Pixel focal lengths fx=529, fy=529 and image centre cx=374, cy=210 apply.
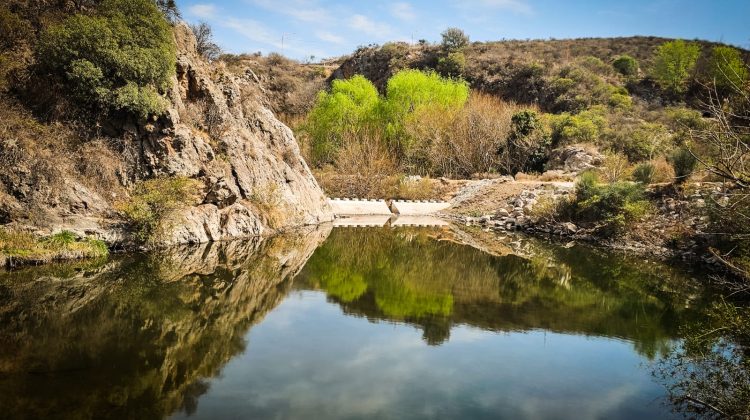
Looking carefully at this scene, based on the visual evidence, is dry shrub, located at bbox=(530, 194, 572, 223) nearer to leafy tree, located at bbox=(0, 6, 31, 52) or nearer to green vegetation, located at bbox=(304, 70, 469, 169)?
green vegetation, located at bbox=(304, 70, 469, 169)

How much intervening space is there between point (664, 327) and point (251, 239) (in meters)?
15.3

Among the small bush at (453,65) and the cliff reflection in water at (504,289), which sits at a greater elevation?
the small bush at (453,65)

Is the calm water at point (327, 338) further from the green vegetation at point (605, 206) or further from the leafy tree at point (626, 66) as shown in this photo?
the leafy tree at point (626, 66)

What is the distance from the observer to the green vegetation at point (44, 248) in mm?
14242

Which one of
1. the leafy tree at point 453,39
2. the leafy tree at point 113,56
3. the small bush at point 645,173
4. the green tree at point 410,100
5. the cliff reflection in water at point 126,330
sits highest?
the leafy tree at point 453,39

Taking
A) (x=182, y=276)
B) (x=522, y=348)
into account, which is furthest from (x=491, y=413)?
(x=182, y=276)

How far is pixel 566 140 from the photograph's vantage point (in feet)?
147

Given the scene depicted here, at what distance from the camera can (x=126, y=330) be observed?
1020 centimetres

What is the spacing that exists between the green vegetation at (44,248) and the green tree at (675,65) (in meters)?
70.5

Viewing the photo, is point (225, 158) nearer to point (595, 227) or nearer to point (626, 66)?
point (595, 227)

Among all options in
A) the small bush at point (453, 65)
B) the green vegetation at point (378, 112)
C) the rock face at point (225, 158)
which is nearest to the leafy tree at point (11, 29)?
the rock face at point (225, 158)

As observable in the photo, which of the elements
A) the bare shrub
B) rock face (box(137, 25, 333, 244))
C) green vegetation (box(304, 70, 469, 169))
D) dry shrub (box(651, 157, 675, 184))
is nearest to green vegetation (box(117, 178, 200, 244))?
rock face (box(137, 25, 333, 244))

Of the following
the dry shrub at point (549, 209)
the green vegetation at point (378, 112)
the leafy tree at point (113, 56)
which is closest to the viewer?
the leafy tree at point (113, 56)

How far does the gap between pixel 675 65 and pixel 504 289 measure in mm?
66037
